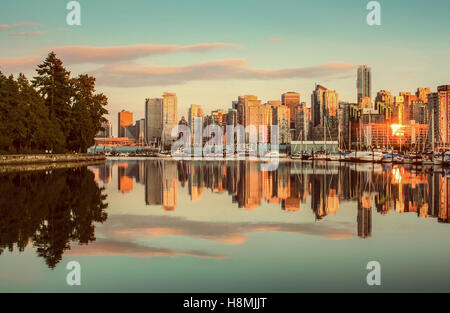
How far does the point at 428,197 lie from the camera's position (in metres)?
33.4

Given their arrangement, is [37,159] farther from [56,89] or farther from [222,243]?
[222,243]

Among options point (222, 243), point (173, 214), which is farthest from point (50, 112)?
point (222, 243)

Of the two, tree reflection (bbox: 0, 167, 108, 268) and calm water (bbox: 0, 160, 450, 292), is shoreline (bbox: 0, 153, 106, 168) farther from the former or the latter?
calm water (bbox: 0, 160, 450, 292)

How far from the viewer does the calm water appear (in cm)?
1248

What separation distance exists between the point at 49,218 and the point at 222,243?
27.0 ft

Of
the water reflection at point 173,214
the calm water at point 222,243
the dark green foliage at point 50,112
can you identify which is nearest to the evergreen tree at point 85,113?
the dark green foliage at point 50,112

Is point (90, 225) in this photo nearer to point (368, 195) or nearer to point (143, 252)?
point (143, 252)

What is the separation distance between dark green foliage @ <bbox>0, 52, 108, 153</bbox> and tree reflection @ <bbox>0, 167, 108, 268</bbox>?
147 feet

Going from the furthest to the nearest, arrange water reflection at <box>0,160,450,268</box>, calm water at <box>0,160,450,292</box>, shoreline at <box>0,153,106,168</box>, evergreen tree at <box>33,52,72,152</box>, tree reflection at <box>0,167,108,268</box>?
evergreen tree at <box>33,52,72,152</box> < shoreline at <box>0,153,106,168</box> < water reflection at <box>0,160,450,268</box> < tree reflection at <box>0,167,108,268</box> < calm water at <box>0,160,450,292</box>

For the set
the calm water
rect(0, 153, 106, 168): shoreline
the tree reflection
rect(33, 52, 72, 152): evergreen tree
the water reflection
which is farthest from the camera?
rect(33, 52, 72, 152): evergreen tree

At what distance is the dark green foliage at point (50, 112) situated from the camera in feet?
250

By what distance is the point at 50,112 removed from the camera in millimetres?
97438

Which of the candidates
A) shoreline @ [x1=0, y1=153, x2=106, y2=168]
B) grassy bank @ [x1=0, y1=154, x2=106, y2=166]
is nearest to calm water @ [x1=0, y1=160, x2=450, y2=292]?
shoreline @ [x1=0, y1=153, x2=106, y2=168]
